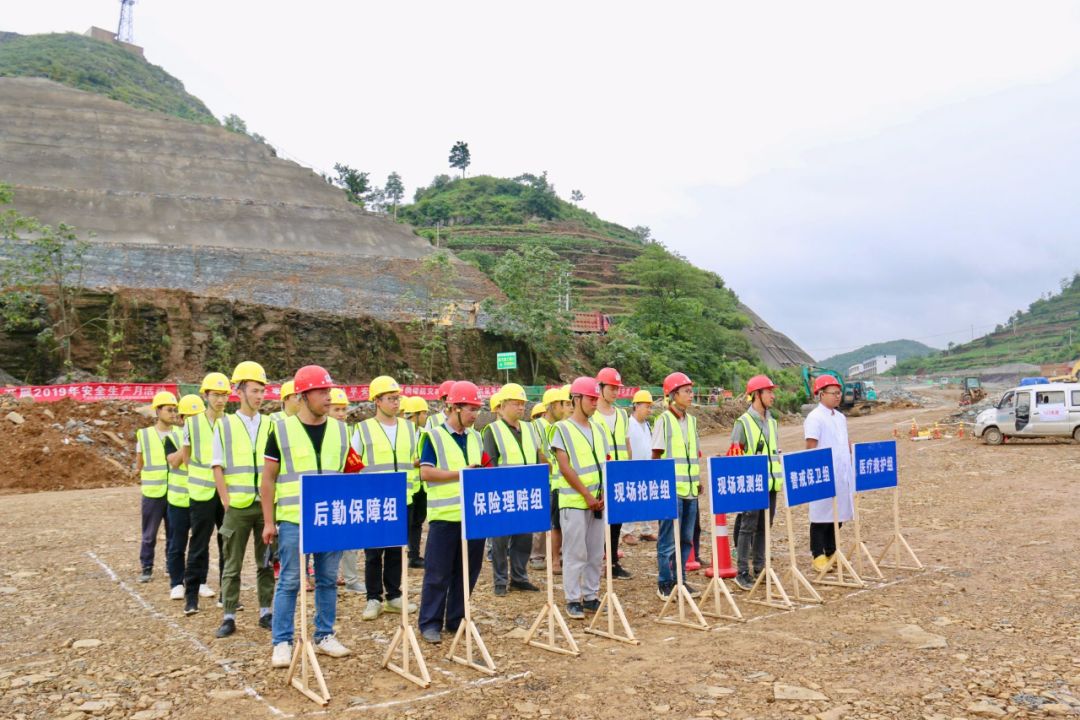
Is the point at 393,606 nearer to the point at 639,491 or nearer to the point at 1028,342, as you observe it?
the point at 639,491

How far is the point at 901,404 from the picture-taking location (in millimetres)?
46531

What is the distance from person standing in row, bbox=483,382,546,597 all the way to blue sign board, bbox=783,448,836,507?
84.3 inches

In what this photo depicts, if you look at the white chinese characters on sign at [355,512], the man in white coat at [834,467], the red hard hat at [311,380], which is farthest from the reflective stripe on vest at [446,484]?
the man in white coat at [834,467]

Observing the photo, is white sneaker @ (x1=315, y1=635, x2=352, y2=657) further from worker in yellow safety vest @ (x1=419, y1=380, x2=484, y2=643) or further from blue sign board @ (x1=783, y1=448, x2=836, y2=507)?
blue sign board @ (x1=783, y1=448, x2=836, y2=507)

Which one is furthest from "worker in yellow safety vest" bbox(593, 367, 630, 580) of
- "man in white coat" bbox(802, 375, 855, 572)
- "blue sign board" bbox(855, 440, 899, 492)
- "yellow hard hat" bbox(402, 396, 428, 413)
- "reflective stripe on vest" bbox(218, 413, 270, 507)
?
"reflective stripe on vest" bbox(218, 413, 270, 507)

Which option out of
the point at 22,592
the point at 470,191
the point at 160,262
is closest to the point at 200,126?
the point at 160,262

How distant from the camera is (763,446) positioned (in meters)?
7.11

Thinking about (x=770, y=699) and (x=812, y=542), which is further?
(x=812, y=542)

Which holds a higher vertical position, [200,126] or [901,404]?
[200,126]

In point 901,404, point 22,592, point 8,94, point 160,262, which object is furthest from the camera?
point 8,94

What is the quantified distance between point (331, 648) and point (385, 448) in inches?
65.5

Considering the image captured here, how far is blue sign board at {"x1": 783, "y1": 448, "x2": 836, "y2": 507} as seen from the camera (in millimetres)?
6625

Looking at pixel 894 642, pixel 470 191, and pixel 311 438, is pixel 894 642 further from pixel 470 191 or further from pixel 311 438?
pixel 470 191

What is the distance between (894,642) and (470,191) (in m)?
98.0
